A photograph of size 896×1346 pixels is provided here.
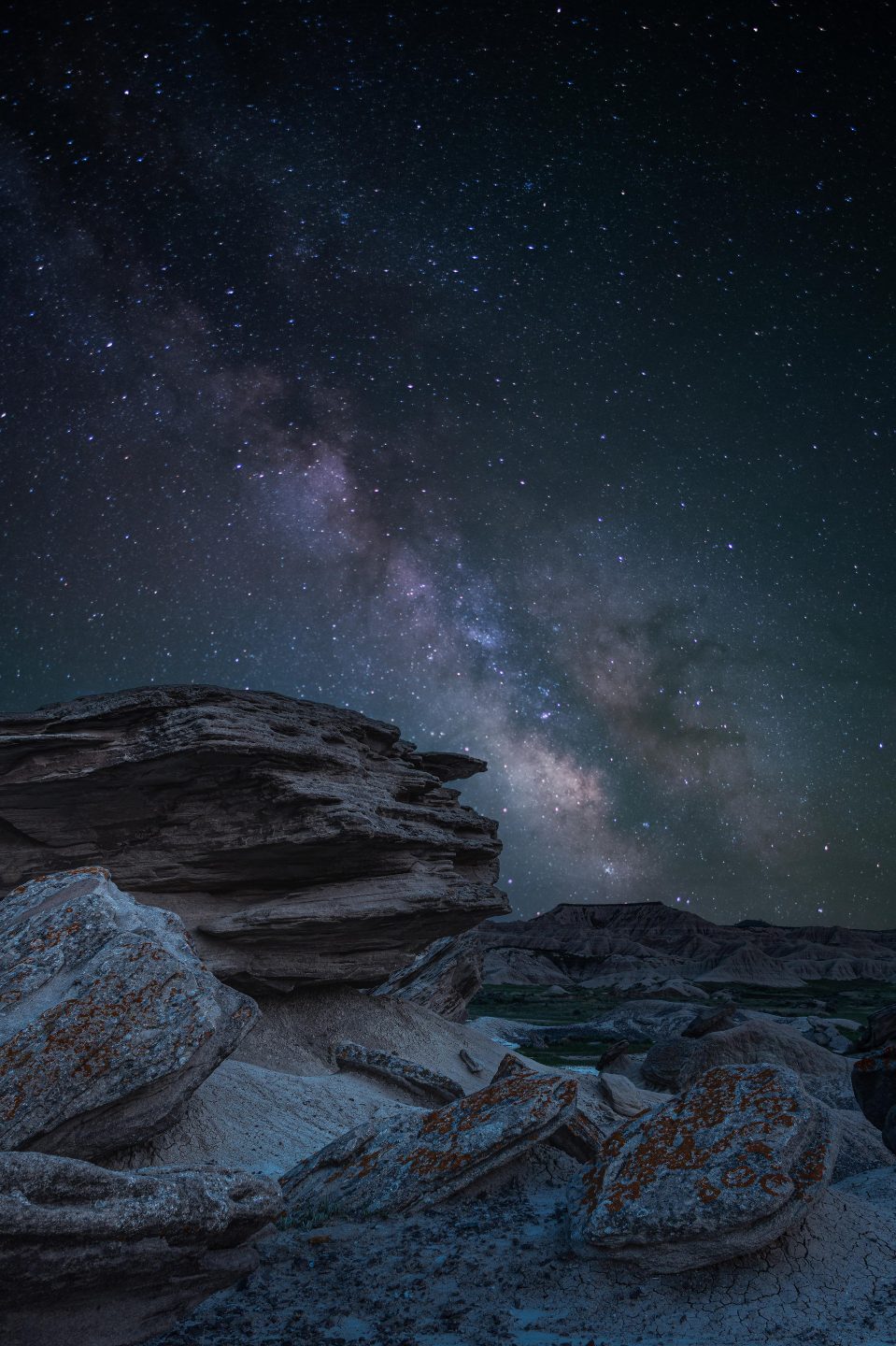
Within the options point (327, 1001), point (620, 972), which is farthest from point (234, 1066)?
point (620, 972)

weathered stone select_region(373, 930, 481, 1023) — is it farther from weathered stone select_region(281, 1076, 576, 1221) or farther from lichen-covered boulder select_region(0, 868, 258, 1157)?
weathered stone select_region(281, 1076, 576, 1221)

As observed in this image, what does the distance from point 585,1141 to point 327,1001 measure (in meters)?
12.6

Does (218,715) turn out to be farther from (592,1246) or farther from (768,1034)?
(768,1034)

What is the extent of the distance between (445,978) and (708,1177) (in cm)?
2347

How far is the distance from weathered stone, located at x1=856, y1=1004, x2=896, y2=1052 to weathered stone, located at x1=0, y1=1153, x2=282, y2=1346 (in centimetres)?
1018

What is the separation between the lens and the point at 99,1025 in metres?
7.50

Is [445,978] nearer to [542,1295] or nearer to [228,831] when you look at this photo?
[228,831]

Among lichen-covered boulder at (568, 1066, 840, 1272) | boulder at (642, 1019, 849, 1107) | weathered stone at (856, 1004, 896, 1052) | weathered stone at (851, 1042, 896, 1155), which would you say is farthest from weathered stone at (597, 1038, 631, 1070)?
lichen-covered boulder at (568, 1066, 840, 1272)

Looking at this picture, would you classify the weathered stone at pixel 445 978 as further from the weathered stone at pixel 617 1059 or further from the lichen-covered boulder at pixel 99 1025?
the lichen-covered boulder at pixel 99 1025

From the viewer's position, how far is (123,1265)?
4.97m

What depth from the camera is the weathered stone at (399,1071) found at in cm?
1464

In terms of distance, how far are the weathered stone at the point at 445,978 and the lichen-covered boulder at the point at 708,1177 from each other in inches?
808

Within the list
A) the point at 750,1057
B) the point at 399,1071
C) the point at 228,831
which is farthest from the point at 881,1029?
the point at 228,831

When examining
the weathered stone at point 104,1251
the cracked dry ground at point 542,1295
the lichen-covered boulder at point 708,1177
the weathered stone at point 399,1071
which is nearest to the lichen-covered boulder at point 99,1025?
the weathered stone at point 104,1251
